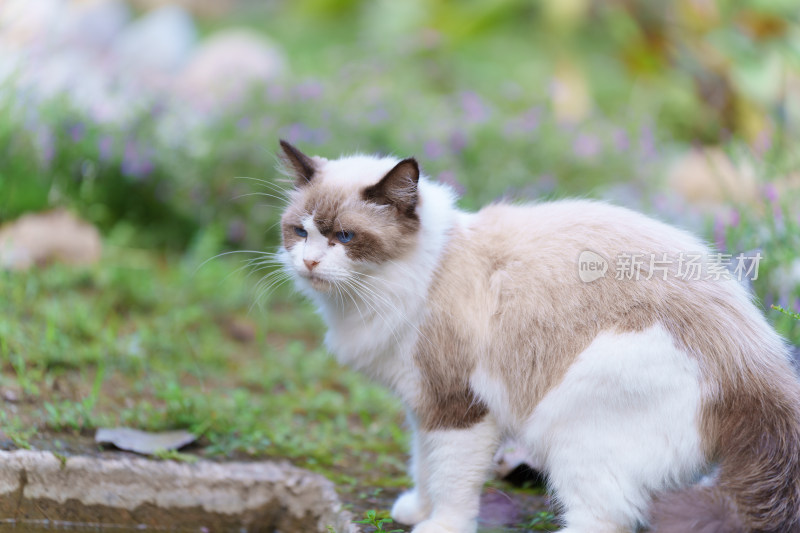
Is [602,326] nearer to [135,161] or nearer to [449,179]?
[449,179]

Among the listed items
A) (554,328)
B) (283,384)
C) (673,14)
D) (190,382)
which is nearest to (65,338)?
(190,382)

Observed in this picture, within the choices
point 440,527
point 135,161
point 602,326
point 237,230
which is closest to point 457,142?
point 237,230

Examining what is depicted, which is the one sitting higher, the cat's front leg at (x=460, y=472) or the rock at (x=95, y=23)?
the rock at (x=95, y=23)

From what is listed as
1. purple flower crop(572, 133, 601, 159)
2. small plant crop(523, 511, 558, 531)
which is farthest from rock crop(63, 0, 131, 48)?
small plant crop(523, 511, 558, 531)

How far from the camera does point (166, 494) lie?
9.04ft

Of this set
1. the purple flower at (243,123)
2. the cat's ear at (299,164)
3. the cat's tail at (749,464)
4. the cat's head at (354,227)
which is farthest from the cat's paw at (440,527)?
the purple flower at (243,123)

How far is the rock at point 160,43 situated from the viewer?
332 inches

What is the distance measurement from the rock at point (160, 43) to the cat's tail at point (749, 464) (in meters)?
6.84

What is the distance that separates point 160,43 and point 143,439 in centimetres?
712

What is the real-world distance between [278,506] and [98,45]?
8.05m

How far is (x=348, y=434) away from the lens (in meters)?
3.52

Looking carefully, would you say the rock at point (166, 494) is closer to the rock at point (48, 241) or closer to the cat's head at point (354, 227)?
the cat's head at point (354, 227)

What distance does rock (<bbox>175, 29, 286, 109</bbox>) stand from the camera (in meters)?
5.90

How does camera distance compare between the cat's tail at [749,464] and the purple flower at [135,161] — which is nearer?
the cat's tail at [749,464]
